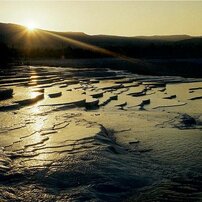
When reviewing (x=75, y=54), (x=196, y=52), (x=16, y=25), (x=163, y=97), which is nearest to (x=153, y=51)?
(x=196, y=52)

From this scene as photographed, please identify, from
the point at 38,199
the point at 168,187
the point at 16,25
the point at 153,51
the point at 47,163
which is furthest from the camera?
the point at 16,25

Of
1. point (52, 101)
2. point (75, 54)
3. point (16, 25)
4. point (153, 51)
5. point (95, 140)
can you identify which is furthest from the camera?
point (16, 25)

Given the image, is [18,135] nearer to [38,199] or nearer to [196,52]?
[38,199]

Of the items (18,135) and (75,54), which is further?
(75,54)

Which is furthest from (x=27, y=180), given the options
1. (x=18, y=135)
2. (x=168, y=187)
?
(x=18, y=135)

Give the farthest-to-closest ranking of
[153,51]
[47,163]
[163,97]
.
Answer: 1. [153,51]
2. [163,97]
3. [47,163]

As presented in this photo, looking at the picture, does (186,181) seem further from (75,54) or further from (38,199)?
(75,54)
